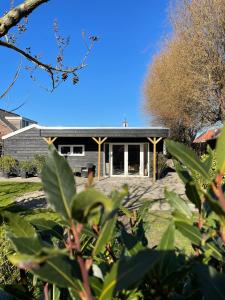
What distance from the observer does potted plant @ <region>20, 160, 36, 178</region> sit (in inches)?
Result: 1091

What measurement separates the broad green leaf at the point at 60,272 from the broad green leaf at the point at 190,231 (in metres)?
0.31

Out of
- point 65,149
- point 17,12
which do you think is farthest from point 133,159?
point 17,12

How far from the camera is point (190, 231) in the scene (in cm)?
99

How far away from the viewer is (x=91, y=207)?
67cm

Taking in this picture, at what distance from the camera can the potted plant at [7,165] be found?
1101 inches

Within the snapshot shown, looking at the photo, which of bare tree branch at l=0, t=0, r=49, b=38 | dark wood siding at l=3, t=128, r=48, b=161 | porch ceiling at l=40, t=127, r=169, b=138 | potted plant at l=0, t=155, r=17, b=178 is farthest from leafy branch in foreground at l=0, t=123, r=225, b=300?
dark wood siding at l=3, t=128, r=48, b=161

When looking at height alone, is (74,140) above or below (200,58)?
below

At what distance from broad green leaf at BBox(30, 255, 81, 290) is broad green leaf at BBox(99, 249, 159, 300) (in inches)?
3.6

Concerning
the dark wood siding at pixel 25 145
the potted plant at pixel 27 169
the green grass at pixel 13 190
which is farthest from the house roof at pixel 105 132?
the green grass at pixel 13 190

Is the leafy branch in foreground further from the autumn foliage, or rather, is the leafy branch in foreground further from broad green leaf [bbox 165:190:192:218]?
the autumn foliage

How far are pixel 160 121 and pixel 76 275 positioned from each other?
4446cm

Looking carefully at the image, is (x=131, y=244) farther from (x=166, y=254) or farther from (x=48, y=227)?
(x=48, y=227)

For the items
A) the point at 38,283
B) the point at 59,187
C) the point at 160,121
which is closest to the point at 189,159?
the point at 59,187

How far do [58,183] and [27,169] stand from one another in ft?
91.2
